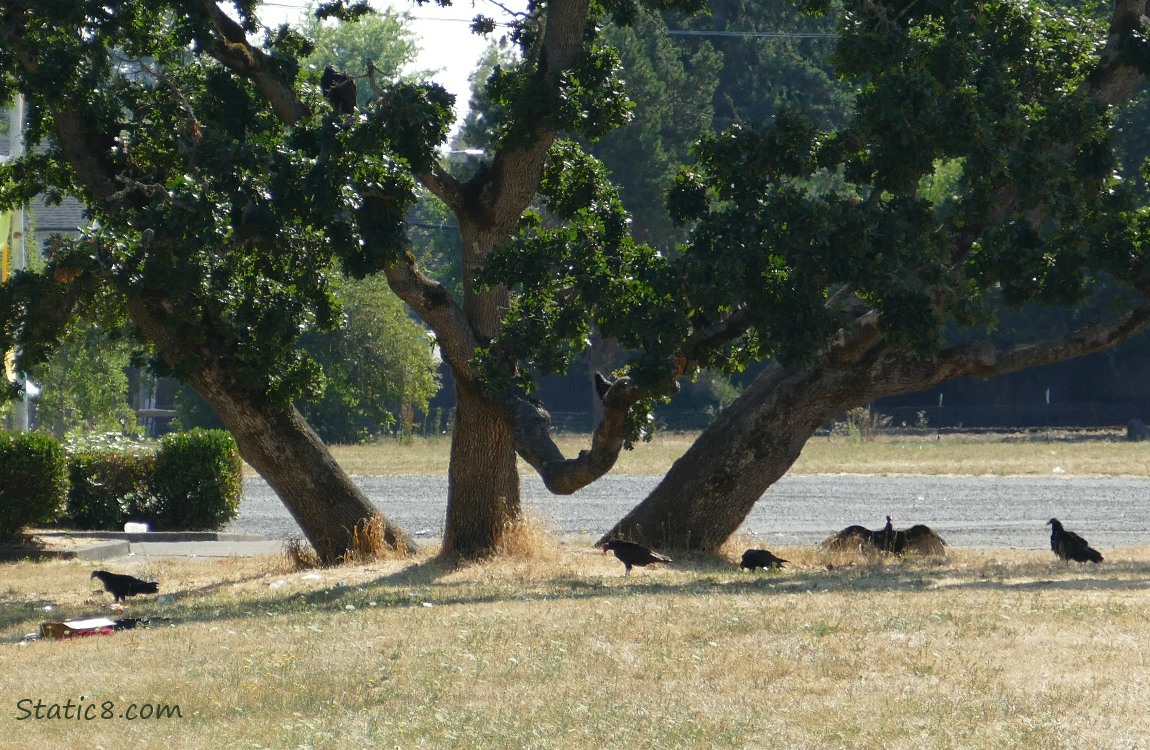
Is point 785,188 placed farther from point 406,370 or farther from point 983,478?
point 406,370

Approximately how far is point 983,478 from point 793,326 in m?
Result: 19.9

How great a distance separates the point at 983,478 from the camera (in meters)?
29.4

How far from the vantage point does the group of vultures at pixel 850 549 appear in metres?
11.4

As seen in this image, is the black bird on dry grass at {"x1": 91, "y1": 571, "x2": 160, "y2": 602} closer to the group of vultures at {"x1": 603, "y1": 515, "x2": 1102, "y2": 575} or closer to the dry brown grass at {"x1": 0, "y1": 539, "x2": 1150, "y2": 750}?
the dry brown grass at {"x1": 0, "y1": 539, "x2": 1150, "y2": 750}

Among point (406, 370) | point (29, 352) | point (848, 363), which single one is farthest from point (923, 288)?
point (406, 370)

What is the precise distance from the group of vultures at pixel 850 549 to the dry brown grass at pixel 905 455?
16896 millimetres

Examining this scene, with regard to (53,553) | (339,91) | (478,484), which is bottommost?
(53,553)

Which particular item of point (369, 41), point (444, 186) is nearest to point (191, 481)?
point (444, 186)

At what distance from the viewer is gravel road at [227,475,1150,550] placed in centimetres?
1862

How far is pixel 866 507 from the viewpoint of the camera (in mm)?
22703

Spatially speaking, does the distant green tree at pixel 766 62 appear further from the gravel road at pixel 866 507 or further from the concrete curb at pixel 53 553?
the concrete curb at pixel 53 553

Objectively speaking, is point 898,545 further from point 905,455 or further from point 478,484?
point 905,455

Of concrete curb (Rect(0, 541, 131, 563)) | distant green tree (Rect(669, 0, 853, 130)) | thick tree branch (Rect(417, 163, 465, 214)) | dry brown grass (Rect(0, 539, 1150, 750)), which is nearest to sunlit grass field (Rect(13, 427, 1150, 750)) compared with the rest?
dry brown grass (Rect(0, 539, 1150, 750))

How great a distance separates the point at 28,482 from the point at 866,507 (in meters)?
12.6
